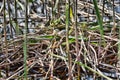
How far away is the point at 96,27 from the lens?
65.2 inches

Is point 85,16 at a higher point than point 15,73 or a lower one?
higher

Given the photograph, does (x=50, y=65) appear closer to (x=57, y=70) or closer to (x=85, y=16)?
(x=57, y=70)

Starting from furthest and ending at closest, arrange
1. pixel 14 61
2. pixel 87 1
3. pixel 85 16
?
pixel 87 1
pixel 85 16
pixel 14 61

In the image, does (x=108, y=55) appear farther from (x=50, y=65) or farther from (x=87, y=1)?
(x=87, y=1)

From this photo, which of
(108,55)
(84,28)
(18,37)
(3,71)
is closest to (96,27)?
(84,28)

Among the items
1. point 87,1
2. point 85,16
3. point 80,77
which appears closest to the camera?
point 80,77

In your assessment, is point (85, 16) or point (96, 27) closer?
point (96, 27)

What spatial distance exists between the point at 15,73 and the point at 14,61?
4.2 inches

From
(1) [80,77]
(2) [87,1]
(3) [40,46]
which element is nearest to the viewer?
(1) [80,77]

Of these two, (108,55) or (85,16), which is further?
(85,16)

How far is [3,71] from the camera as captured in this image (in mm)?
1396

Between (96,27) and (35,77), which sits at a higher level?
(96,27)

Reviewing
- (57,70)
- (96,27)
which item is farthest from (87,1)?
(57,70)

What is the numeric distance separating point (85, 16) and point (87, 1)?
0.19 metres
